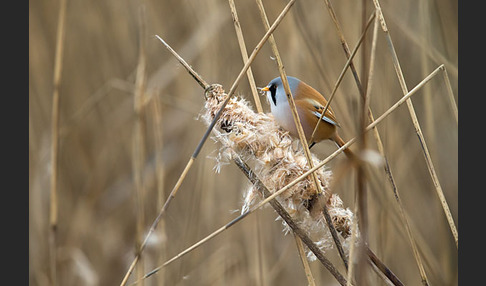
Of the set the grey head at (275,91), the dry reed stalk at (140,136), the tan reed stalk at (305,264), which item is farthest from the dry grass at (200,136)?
the tan reed stalk at (305,264)

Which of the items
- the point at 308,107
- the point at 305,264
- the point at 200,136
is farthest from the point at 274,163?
the point at 200,136

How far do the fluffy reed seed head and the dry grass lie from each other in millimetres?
208

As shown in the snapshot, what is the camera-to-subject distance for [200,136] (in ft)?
9.44

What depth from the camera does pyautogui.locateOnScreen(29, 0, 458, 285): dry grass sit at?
1973 millimetres

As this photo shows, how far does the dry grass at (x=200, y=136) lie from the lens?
77.7 inches

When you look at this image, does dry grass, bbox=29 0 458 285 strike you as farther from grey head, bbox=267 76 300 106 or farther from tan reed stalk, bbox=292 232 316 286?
tan reed stalk, bbox=292 232 316 286

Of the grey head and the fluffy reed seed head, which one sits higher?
the grey head

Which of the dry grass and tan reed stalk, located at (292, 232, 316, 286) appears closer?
tan reed stalk, located at (292, 232, 316, 286)

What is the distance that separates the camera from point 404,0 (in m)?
2.52

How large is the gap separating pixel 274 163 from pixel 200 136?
4.68 ft

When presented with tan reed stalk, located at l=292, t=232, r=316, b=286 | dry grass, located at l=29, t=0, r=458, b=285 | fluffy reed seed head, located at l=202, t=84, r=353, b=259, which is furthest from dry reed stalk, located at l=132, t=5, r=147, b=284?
tan reed stalk, located at l=292, t=232, r=316, b=286

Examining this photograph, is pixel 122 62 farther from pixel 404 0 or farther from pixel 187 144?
pixel 404 0

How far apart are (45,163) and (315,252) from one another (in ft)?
5.93

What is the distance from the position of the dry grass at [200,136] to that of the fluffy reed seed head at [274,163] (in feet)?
0.68
